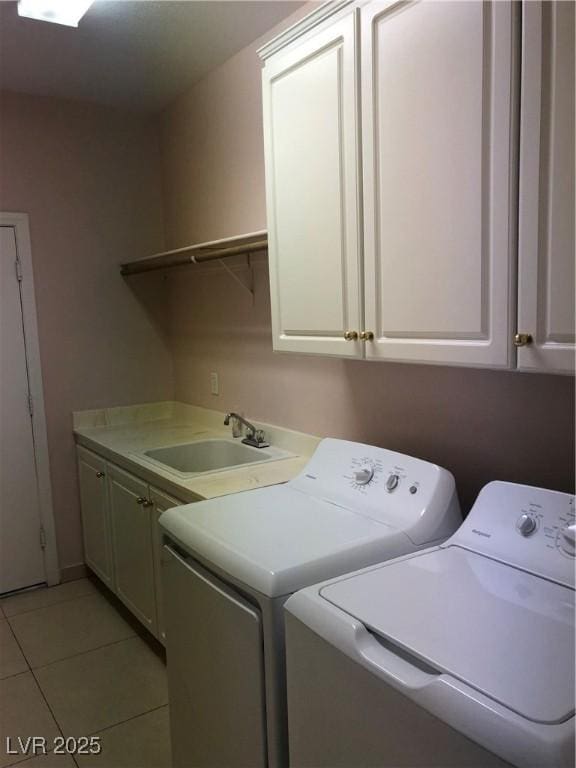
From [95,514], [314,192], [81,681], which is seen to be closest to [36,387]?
[95,514]

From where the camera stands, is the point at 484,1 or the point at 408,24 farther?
the point at 408,24

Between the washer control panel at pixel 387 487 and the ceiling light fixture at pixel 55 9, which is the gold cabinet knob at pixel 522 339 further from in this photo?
the ceiling light fixture at pixel 55 9

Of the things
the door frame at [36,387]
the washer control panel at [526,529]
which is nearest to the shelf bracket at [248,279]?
the door frame at [36,387]

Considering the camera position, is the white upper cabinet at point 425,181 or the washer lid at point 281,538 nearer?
the white upper cabinet at point 425,181

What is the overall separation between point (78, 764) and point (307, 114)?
2262 millimetres

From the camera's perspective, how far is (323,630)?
1.19m

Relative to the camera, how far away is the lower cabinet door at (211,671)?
1453mm

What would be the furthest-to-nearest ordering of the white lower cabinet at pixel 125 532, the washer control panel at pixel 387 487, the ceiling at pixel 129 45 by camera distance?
the white lower cabinet at pixel 125 532 < the ceiling at pixel 129 45 < the washer control panel at pixel 387 487

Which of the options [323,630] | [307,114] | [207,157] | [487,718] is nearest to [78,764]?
[323,630]

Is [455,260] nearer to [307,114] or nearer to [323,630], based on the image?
[307,114]

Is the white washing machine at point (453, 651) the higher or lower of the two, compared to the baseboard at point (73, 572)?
higher

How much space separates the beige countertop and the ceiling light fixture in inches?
67.4

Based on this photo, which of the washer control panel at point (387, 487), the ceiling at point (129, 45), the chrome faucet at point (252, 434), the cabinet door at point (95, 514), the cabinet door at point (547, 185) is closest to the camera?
the cabinet door at point (547, 185)

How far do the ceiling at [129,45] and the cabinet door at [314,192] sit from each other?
0.67m
